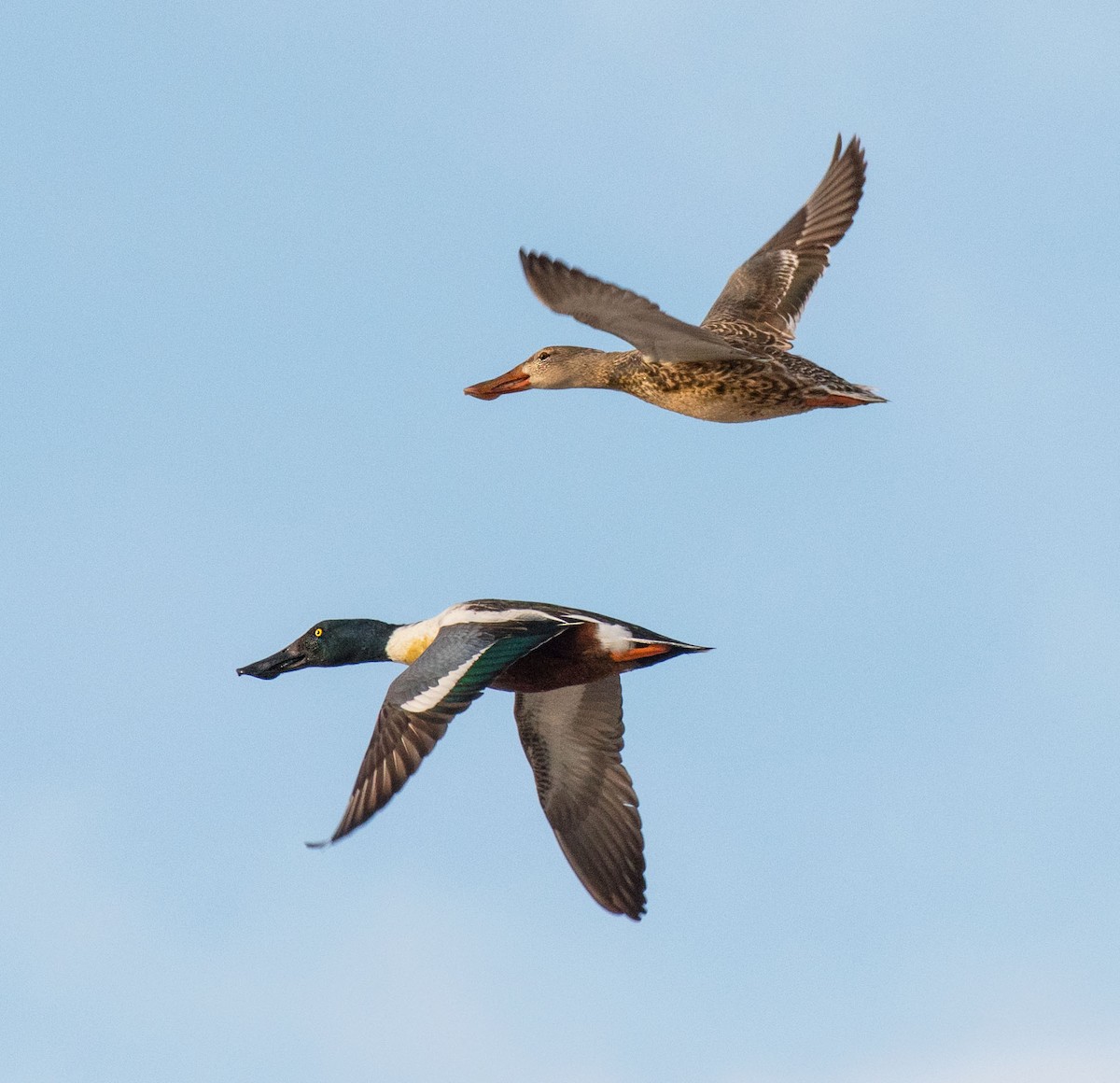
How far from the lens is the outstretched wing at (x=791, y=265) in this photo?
46.0 feet

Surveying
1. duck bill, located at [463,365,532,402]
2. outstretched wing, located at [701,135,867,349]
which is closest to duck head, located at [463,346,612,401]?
duck bill, located at [463,365,532,402]

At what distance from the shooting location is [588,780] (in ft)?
39.6

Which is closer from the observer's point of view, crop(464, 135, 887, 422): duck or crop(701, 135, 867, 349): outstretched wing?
crop(464, 135, 887, 422): duck

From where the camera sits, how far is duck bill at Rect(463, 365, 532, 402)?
13672 millimetres

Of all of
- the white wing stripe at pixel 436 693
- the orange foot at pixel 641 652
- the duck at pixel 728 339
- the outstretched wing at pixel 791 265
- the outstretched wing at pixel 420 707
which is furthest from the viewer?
the outstretched wing at pixel 791 265

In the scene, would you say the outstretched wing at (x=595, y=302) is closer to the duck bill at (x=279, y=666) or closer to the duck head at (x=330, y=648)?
the duck head at (x=330, y=648)

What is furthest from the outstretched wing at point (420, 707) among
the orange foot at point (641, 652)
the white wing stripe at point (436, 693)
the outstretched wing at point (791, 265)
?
the outstretched wing at point (791, 265)

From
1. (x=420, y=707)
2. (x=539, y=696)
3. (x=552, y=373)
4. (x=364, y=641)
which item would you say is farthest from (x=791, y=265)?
(x=420, y=707)

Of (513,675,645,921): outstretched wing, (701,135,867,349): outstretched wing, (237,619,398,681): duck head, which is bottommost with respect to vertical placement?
(513,675,645,921): outstretched wing

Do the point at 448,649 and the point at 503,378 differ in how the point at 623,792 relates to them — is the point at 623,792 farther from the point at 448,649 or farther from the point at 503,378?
the point at 503,378

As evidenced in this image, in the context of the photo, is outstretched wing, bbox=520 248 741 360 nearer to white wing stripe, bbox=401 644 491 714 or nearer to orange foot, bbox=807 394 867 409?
orange foot, bbox=807 394 867 409

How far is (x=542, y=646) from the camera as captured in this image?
1155 centimetres

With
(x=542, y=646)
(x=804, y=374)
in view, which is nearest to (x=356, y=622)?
(x=542, y=646)

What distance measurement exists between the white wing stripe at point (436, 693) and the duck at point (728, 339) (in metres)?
2.23
